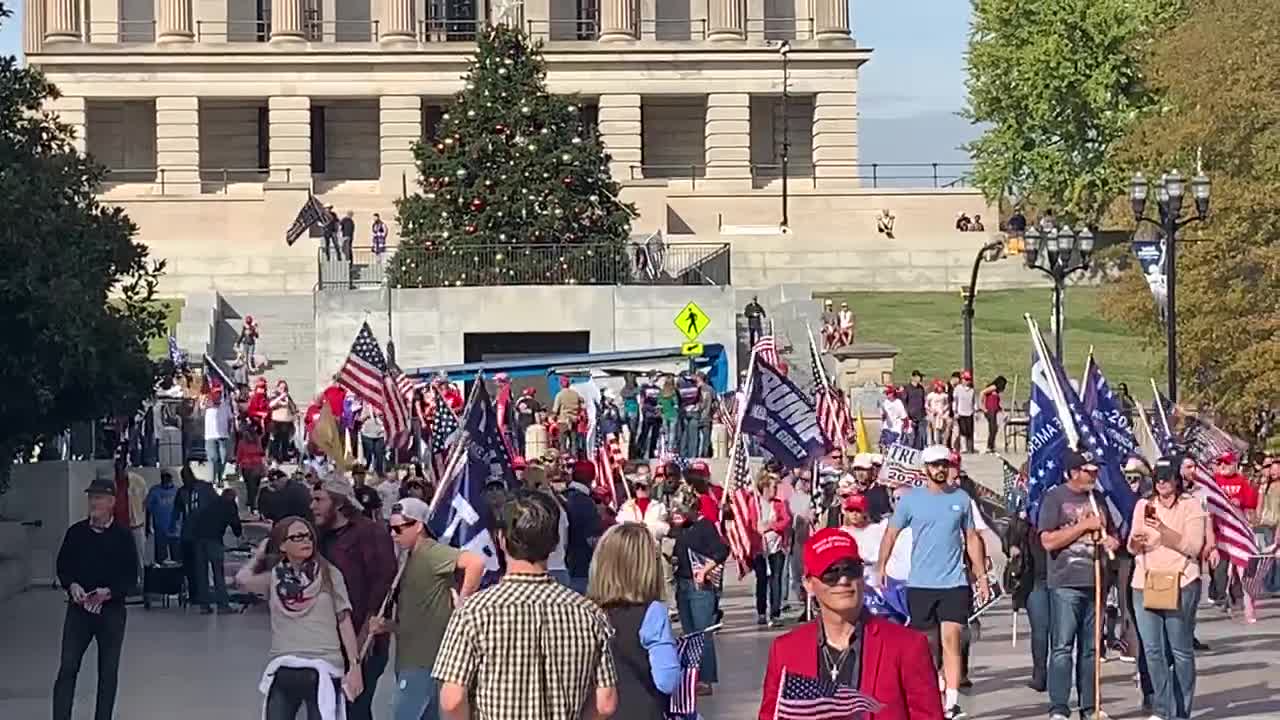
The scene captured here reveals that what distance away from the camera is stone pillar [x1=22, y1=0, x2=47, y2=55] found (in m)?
81.3

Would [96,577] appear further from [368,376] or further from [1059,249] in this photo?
[1059,249]

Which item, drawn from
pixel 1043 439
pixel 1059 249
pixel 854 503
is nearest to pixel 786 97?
pixel 1059 249

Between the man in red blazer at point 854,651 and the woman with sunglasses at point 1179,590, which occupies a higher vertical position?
the man in red blazer at point 854,651

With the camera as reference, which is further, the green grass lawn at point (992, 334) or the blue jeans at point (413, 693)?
the green grass lawn at point (992, 334)

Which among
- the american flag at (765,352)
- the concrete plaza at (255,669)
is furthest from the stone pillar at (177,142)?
the american flag at (765,352)

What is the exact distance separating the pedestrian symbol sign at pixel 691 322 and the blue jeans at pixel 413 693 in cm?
3338

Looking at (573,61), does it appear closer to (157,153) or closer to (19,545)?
(157,153)

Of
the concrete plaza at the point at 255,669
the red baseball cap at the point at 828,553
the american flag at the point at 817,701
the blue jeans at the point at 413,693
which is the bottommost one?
the concrete plaza at the point at 255,669

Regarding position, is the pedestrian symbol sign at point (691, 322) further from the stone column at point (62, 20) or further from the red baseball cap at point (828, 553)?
the red baseball cap at point (828, 553)

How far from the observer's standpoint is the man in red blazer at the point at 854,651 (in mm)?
8320

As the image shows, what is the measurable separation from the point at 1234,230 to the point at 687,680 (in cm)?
3397

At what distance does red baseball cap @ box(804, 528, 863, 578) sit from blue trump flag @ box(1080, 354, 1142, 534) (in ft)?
30.4

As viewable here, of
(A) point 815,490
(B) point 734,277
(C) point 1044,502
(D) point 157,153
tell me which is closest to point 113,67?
(D) point 157,153

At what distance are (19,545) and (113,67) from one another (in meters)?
53.3
